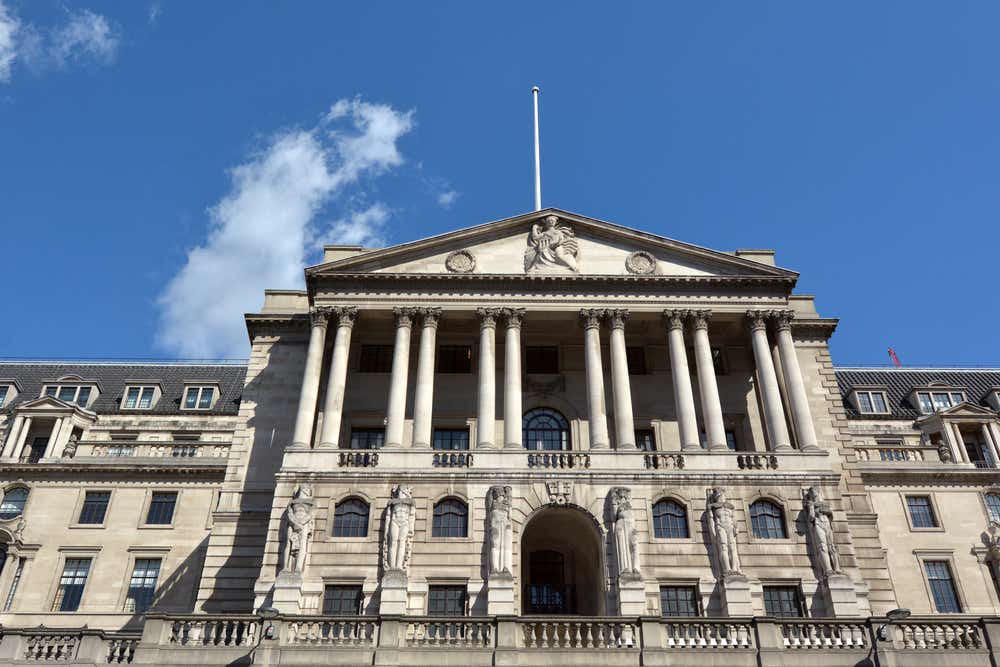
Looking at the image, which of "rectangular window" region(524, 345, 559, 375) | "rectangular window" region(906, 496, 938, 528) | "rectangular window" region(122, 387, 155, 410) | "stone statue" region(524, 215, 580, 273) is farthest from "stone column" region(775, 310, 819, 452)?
"rectangular window" region(122, 387, 155, 410)

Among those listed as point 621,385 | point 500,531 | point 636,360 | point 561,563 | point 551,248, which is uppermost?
point 551,248

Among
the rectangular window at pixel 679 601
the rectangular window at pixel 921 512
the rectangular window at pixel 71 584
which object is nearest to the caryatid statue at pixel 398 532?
the rectangular window at pixel 679 601

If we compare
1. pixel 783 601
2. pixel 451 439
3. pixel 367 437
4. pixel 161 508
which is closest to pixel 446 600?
pixel 451 439

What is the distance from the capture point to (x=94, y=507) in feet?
184

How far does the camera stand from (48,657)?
28.7m

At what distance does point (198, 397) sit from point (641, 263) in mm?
39519

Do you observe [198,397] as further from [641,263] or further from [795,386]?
[795,386]

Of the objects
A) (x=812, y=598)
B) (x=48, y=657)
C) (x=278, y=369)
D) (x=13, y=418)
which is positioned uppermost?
(x=13, y=418)

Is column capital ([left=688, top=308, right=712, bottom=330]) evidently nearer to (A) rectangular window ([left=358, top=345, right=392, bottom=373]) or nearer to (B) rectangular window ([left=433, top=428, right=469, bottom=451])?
(B) rectangular window ([left=433, top=428, right=469, bottom=451])

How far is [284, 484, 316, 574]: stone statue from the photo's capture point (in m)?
36.3

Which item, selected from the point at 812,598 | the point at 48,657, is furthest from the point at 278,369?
the point at 812,598

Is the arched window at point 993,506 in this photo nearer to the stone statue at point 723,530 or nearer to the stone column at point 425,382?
the stone statue at point 723,530

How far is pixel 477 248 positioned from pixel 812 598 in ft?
80.8

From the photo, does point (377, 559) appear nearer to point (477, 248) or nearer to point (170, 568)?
point (477, 248)
